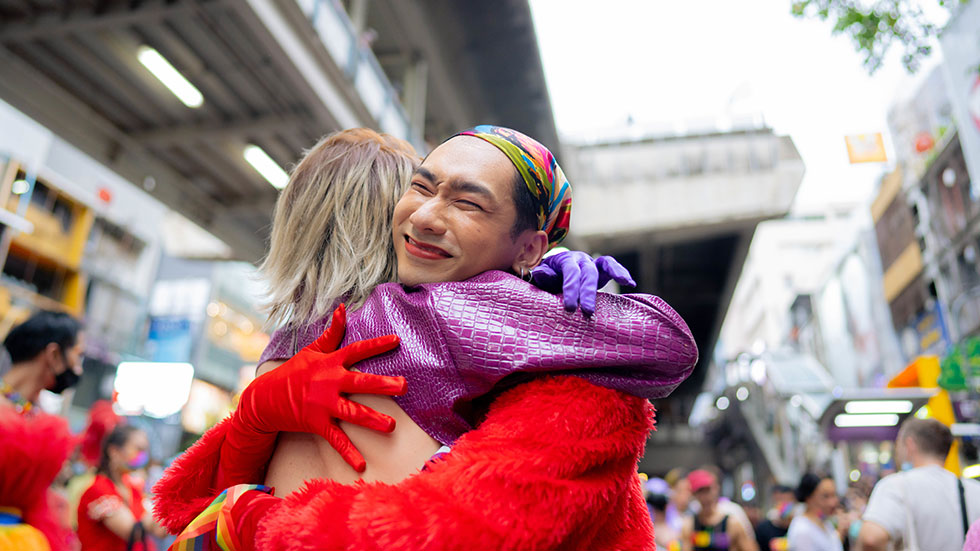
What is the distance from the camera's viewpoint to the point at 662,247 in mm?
19812

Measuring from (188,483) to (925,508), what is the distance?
3921 millimetres

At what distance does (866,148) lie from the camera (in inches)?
891

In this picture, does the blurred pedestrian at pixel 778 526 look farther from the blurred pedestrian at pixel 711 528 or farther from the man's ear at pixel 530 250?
the man's ear at pixel 530 250

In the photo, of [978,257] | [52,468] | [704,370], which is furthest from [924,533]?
[704,370]

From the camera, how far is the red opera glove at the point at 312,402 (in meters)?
1.28

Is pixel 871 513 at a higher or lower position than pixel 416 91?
lower

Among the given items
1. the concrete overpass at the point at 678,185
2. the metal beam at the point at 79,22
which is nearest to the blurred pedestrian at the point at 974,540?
the metal beam at the point at 79,22

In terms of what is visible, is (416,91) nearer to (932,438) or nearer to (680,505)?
(680,505)

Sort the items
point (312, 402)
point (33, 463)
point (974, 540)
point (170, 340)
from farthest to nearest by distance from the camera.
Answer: point (170, 340) < point (33, 463) < point (974, 540) < point (312, 402)

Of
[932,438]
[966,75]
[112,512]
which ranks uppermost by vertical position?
[966,75]

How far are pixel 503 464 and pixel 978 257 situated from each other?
19369 mm

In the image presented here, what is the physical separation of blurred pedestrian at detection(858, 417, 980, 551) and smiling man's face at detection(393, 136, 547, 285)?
11.6 feet

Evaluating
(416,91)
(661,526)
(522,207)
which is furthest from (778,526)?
(522,207)

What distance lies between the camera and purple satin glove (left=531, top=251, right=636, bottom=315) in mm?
1238
